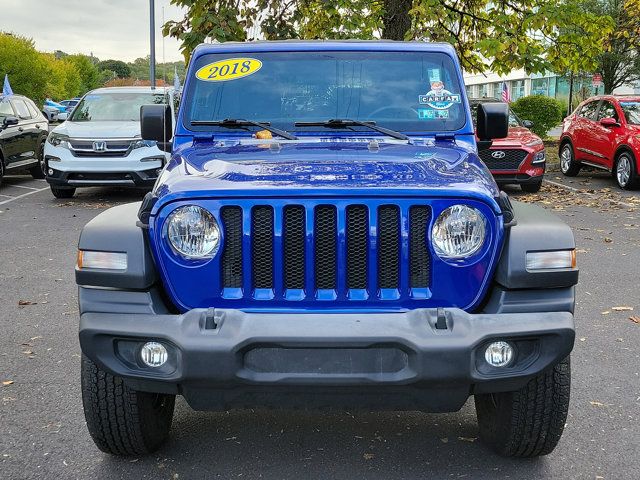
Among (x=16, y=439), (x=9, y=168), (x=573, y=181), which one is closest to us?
(x=16, y=439)

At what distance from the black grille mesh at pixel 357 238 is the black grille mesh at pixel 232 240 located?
43 cm

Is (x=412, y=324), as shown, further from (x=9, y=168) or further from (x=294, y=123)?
(x=9, y=168)

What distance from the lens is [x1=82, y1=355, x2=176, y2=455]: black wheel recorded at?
336 cm

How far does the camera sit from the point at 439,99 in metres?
4.38

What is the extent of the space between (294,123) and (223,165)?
0.83 metres

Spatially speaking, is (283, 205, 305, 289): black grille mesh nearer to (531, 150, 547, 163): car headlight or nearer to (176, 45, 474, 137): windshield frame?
(176, 45, 474, 137): windshield frame

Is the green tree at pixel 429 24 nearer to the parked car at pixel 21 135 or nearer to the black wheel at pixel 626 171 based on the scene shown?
the black wheel at pixel 626 171

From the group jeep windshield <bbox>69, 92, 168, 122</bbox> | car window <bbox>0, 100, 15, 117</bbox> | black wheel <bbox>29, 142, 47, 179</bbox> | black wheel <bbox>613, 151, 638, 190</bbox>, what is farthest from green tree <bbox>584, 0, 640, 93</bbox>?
car window <bbox>0, 100, 15, 117</bbox>

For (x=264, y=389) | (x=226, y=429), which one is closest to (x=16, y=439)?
(x=226, y=429)

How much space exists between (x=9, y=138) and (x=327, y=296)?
1290cm

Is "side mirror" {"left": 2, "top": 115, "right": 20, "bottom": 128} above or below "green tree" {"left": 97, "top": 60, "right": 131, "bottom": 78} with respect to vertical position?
below

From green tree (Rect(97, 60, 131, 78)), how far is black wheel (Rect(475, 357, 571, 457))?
130m

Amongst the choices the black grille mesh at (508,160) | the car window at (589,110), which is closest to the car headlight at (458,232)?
the black grille mesh at (508,160)

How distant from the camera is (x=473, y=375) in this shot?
2928mm
